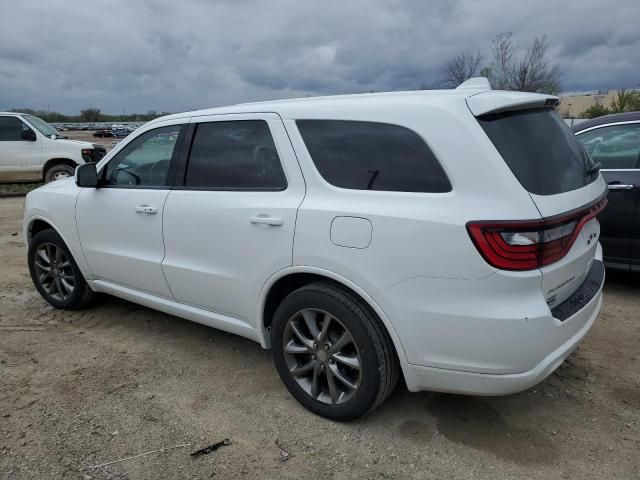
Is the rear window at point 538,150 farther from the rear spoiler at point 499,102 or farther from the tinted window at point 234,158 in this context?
the tinted window at point 234,158

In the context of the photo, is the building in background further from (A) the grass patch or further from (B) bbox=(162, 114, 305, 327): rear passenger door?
(B) bbox=(162, 114, 305, 327): rear passenger door

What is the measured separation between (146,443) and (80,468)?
1.08 feet

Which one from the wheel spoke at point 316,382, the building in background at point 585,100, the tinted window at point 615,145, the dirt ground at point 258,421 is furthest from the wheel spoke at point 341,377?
the building in background at point 585,100

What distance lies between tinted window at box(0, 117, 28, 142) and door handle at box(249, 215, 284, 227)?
11.2 metres

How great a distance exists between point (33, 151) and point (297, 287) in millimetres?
11237

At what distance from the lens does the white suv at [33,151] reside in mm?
11734

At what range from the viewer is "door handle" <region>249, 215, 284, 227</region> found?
2824mm

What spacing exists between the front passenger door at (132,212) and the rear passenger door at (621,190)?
3784 millimetres

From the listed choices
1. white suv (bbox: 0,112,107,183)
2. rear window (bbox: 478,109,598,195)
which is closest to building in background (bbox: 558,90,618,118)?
white suv (bbox: 0,112,107,183)

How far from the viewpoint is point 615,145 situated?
187 inches

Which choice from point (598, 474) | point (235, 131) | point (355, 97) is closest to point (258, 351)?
point (235, 131)

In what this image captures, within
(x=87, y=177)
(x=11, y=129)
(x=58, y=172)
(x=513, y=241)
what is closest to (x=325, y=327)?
(x=513, y=241)

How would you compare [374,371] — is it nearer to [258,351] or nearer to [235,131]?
[258,351]

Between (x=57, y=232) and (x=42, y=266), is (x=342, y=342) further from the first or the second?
(x=42, y=266)
